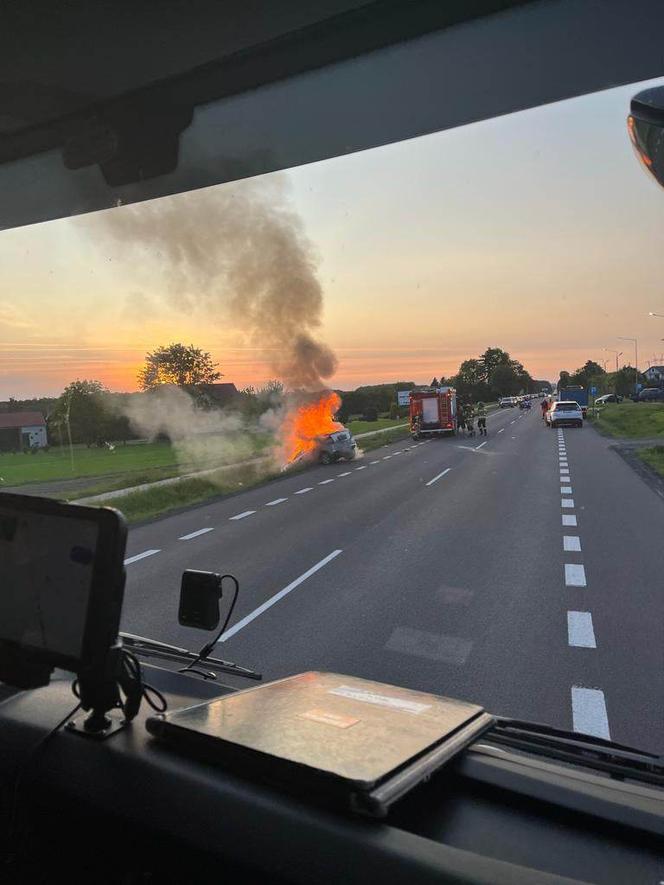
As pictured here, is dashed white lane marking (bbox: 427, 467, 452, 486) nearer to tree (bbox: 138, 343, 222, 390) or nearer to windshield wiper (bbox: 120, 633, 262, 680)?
tree (bbox: 138, 343, 222, 390)

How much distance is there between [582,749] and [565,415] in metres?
36.9

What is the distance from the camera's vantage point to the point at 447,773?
1657 millimetres

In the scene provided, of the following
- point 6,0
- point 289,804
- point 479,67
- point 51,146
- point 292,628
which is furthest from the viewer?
point 292,628

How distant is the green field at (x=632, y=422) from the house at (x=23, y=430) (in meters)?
23.8

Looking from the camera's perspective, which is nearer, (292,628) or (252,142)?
(252,142)

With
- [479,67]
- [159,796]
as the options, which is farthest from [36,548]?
[479,67]

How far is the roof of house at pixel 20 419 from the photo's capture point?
4150mm

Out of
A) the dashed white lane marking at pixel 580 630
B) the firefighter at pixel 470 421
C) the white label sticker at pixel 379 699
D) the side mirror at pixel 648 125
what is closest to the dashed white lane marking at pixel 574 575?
the dashed white lane marking at pixel 580 630

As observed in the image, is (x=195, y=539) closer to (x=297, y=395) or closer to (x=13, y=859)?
(x=13, y=859)

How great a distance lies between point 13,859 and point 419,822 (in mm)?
980

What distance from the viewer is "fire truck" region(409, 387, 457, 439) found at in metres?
34.0

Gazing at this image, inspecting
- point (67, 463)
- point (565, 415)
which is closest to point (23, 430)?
point (67, 463)

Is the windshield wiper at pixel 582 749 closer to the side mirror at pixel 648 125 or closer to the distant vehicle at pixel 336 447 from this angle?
the side mirror at pixel 648 125

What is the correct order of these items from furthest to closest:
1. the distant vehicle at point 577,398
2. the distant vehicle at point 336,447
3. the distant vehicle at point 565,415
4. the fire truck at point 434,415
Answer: the distant vehicle at point 577,398 < the distant vehicle at point 565,415 < the fire truck at point 434,415 < the distant vehicle at point 336,447
